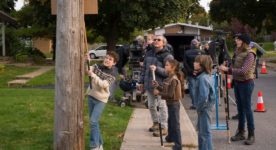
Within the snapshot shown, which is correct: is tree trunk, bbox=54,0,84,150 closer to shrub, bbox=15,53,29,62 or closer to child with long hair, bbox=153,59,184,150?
child with long hair, bbox=153,59,184,150

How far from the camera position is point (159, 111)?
918 centimetres

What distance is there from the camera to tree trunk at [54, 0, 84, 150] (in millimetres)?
6071

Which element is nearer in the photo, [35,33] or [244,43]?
[244,43]

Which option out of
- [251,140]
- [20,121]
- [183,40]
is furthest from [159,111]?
[183,40]

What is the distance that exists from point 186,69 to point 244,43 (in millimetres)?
5439

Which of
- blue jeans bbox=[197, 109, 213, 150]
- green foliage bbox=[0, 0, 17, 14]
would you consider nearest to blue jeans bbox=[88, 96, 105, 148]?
blue jeans bbox=[197, 109, 213, 150]

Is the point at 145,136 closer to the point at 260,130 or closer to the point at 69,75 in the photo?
the point at 260,130

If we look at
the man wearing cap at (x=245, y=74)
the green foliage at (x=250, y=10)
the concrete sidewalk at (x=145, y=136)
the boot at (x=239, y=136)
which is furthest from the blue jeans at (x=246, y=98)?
the green foliage at (x=250, y=10)

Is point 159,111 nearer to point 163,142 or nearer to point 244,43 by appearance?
point 163,142

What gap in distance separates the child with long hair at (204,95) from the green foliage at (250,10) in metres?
34.6

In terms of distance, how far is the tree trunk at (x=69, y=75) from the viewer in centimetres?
607

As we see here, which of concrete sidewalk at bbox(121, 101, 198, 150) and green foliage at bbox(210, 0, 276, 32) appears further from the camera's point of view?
green foliage at bbox(210, 0, 276, 32)

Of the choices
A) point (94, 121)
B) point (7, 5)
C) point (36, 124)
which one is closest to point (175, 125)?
point (94, 121)

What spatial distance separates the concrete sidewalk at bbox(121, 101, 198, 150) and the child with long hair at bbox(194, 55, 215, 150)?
60 centimetres
